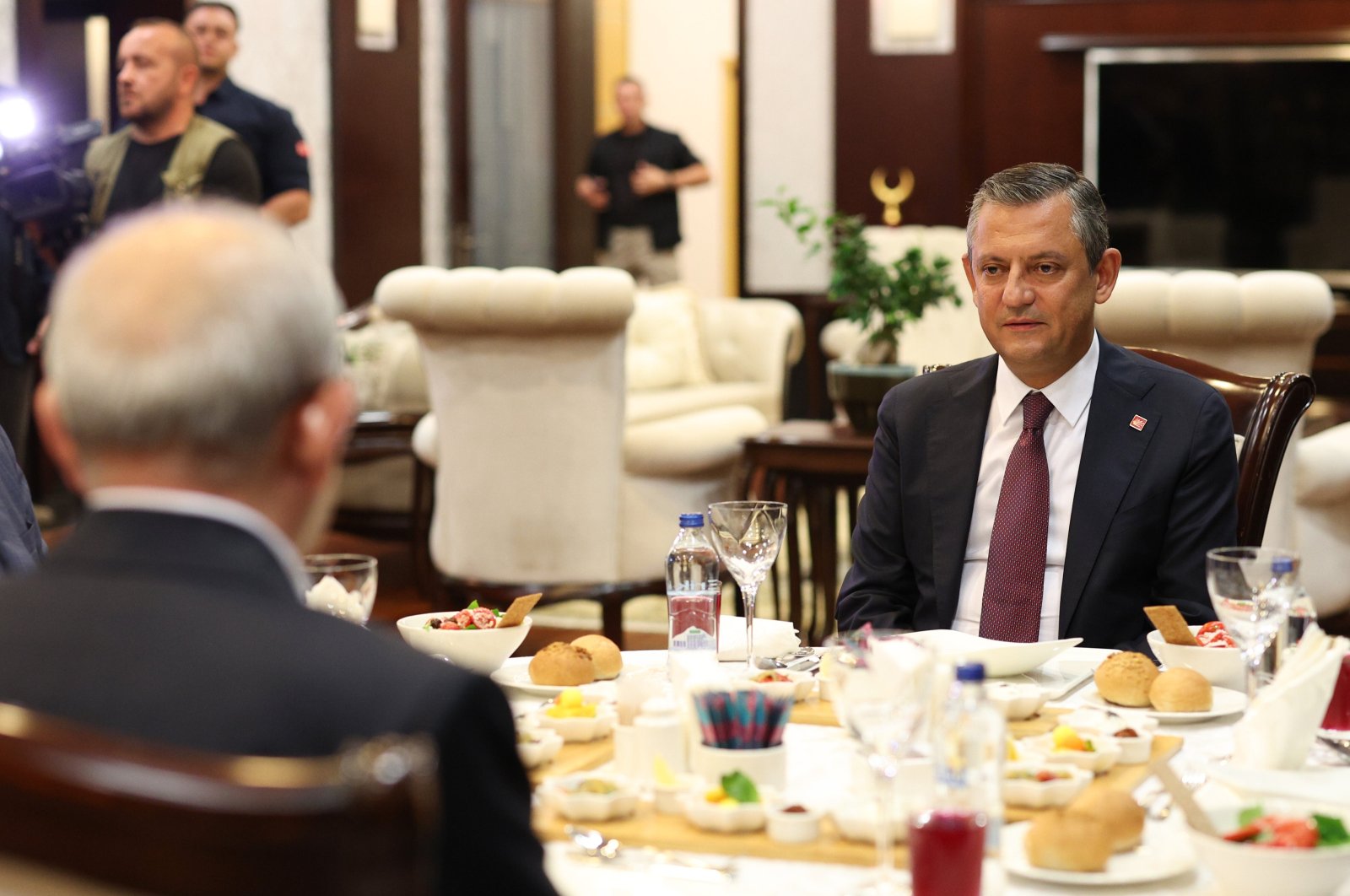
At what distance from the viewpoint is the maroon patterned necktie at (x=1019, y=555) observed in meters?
2.22

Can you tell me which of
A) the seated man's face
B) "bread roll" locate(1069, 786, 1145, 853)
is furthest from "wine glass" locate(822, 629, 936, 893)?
the seated man's face

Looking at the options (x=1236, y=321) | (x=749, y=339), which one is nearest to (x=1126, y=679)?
(x=1236, y=321)

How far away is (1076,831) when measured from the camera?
1.15 metres

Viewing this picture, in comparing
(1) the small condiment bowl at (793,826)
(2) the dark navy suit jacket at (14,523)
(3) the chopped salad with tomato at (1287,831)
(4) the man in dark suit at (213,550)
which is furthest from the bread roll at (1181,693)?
(2) the dark navy suit jacket at (14,523)

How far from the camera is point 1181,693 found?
1.61 meters

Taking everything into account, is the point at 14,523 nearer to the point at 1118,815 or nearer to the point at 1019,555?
the point at 1019,555

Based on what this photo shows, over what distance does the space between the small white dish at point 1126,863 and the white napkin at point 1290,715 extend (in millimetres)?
193

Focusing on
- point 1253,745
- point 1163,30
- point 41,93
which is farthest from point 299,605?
point 1163,30

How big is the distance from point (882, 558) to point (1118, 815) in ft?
3.94

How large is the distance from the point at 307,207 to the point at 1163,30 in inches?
192

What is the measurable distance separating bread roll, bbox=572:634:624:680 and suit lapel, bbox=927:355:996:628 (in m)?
0.64

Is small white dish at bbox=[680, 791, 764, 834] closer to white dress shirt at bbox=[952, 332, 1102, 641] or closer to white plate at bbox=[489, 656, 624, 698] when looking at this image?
white plate at bbox=[489, 656, 624, 698]

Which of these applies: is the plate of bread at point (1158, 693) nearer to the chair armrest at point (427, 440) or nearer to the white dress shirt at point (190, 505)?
the white dress shirt at point (190, 505)

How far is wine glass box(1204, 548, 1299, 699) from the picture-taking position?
59.9 inches
